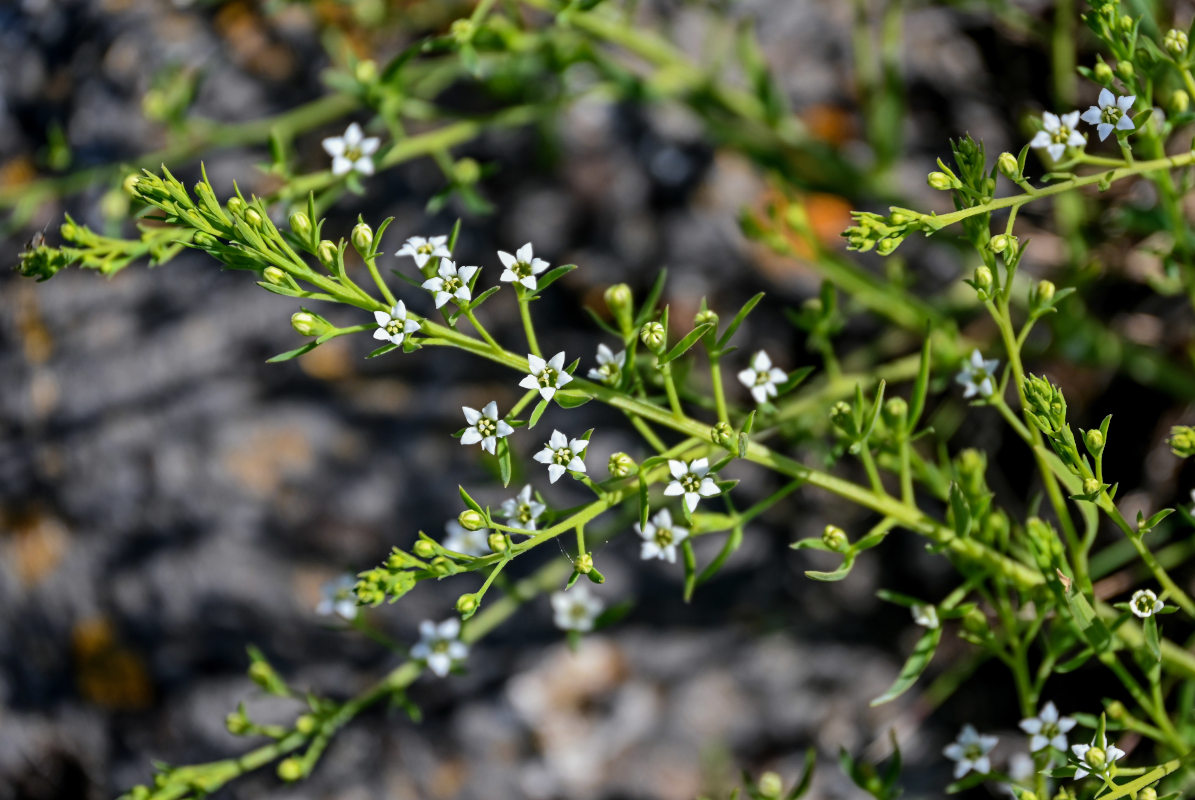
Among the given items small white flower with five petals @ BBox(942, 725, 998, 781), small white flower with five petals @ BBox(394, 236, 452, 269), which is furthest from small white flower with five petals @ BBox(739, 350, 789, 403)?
small white flower with five petals @ BBox(942, 725, 998, 781)

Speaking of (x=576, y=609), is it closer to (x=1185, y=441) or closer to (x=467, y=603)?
A: (x=467, y=603)

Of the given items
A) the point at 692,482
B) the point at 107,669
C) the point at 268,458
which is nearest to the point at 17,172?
the point at 268,458

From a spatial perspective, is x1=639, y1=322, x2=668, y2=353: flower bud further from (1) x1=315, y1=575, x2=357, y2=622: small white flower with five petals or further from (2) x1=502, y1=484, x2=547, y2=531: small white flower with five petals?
(1) x1=315, y1=575, x2=357, y2=622: small white flower with five petals

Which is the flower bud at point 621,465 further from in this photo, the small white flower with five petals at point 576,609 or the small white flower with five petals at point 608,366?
the small white flower with five petals at point 576,609

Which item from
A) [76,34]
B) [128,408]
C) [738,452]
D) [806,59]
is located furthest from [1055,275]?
[76,34]

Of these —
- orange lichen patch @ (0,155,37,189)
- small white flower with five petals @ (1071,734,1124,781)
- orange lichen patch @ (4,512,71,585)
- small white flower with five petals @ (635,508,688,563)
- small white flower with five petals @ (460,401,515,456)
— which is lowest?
orange lichen patch @ (4,512,71,585)

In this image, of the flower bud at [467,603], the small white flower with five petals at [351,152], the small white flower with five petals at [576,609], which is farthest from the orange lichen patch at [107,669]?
the flower bud at [467,603]
